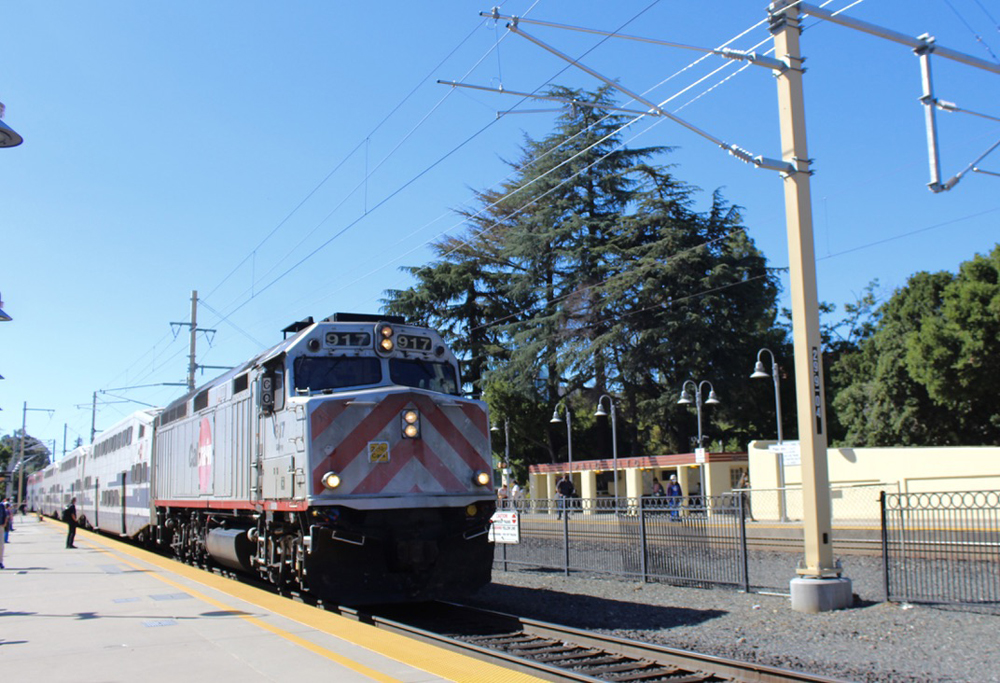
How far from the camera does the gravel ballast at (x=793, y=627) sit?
28.0ft

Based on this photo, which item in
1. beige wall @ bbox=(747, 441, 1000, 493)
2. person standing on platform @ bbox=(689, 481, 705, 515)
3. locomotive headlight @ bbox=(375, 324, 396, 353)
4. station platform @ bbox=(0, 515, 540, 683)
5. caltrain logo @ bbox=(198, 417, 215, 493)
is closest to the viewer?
station platform @ bbox=(0, 515, 540, 683)

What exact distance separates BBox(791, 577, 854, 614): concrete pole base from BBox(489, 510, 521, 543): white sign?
8605 mm

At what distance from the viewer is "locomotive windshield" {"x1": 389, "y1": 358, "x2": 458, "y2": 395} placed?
12438 mm

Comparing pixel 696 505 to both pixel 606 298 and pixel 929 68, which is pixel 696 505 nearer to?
pixel 929 68

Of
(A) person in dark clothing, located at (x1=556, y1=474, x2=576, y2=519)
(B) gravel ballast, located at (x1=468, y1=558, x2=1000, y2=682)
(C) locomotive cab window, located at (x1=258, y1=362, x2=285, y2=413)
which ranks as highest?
Answer: (C) locomotive cab window, located at (x1=258, y1=362, x2=285, y2=413)

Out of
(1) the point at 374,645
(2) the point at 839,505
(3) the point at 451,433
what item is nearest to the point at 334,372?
(3) the point at 451,433

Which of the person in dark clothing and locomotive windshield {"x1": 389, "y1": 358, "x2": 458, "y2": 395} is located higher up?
locomotive windshield {"x1": 389, "y1": 358, "x2": 458, "y2": 395}

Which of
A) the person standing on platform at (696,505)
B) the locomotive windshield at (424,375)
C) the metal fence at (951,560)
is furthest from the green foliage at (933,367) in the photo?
the locomotive windshield at (424,375)

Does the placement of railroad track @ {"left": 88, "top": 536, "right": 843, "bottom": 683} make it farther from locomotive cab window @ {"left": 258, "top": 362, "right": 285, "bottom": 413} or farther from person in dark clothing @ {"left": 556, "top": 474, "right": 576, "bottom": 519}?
person in dark clothing @ {"left": 556, "top": 474, "right": 576, "bottom": 519}

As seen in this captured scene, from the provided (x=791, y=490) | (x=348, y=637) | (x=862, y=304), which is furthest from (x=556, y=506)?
(x=862, y=304)

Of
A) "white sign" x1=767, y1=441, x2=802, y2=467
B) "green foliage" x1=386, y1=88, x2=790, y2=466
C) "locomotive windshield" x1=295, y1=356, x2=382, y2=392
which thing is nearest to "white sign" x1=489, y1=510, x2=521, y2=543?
"locomotive windshield" x1=295, y1=356, x2=382, y2=392

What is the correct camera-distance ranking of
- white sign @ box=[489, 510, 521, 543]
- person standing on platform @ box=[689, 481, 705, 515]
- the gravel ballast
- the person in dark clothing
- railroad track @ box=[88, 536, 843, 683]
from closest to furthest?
railroad track @ box=[88, 536, 843, 683] → the gravel ballast → person standing on platform @ box=[689, 481, 705, 515] → the person in dark clothing → white sign @ box=[489, 510, 521, 543]

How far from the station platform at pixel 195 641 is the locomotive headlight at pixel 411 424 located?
7.90 ft

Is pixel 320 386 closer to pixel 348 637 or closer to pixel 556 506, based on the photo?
pixel 348 637
